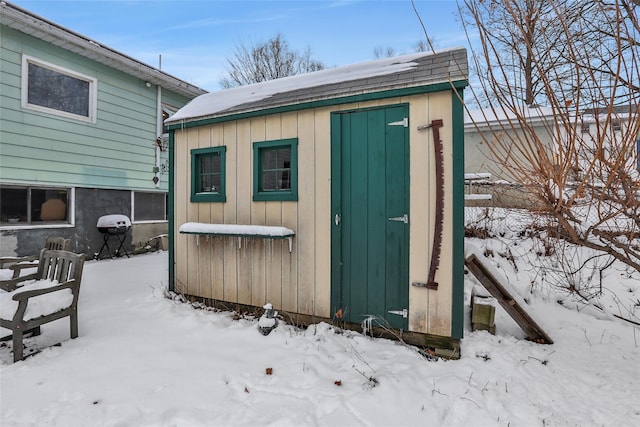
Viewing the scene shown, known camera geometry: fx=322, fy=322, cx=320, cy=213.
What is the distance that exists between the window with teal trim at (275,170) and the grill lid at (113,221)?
494 cm

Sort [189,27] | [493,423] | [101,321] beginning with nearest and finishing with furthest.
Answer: [493,423] < [101,321] < [189,27]

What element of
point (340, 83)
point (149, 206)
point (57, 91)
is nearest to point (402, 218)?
point (340, 83)

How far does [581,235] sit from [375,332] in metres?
2.09

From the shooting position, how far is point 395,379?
260 cm

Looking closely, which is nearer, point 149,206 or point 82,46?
point 82,46

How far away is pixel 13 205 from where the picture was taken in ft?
19.4

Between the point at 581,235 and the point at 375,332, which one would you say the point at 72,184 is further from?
the point at 581,235

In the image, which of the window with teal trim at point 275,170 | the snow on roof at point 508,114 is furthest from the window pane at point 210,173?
the snow on roof at point 508,114

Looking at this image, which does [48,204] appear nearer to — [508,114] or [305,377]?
[305,377]

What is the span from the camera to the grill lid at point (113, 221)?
7.08 m

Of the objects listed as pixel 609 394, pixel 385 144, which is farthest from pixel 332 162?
pixel 609 394

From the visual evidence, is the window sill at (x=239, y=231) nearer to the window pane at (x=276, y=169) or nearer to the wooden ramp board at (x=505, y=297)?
the window pane at (x=276, y=169)

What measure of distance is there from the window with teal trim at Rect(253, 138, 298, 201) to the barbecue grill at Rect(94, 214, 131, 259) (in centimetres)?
495

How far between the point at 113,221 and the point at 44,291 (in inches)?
187
